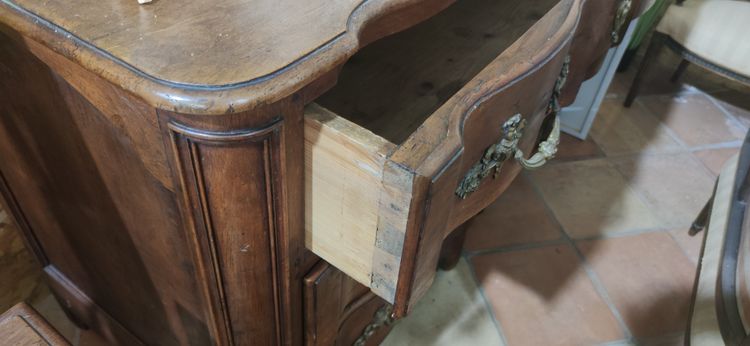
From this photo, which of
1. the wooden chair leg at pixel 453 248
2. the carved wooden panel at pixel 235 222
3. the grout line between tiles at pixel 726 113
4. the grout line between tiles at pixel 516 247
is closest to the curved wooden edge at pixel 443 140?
the carved wooden panel at pixel 235 222

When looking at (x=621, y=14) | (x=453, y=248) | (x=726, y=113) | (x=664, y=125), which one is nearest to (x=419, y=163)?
(x=621, y=14)

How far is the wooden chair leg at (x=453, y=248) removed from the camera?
1.25 m

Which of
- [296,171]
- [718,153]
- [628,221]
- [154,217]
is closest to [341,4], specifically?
[296,171]

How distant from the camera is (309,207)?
548mm

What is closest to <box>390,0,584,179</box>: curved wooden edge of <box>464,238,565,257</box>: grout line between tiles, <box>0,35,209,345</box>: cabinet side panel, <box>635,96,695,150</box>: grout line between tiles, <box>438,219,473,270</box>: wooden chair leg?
<box>0,35,209,345</box>: cabinet side panel

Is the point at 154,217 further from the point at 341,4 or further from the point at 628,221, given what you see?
the point at 628,221

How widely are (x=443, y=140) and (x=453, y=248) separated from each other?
2.80 feet

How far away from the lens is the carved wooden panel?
17.7 inches

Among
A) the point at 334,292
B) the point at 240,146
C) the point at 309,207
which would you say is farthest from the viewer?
the point at 334,292

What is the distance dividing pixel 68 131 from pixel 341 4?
0.32 m

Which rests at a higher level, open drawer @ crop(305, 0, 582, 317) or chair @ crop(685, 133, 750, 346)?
open drawer @ crop(305, 0, 582, 317)

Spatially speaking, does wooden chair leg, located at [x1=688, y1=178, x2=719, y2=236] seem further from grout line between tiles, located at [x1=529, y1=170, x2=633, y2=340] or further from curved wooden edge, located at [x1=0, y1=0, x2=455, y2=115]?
curved wooden edge, located at [x1=0, y1=0, x2=455, y2=115]

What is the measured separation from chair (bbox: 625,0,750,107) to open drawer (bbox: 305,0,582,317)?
1163 mm

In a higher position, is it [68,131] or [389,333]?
[68,131]
